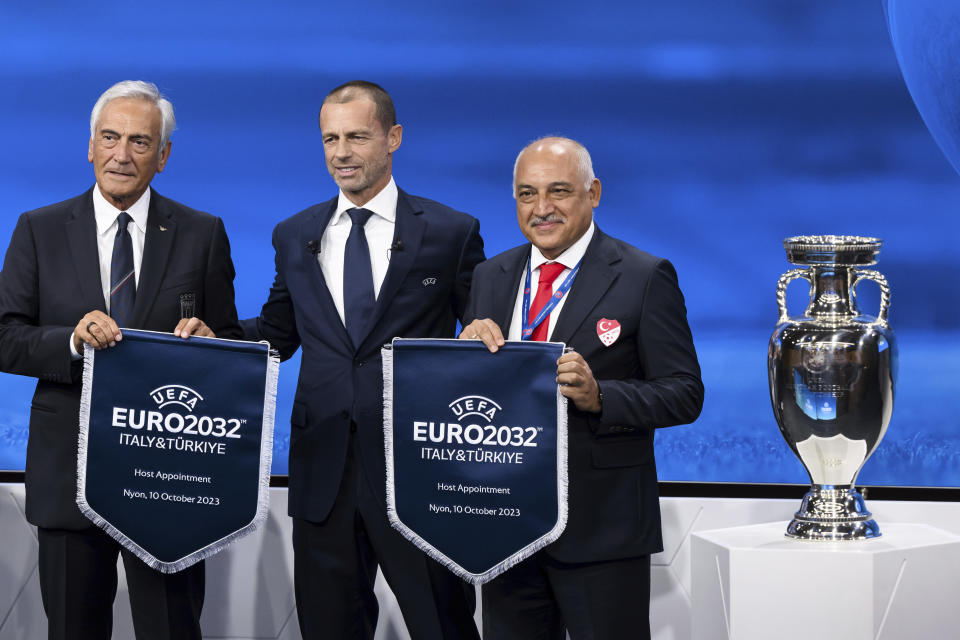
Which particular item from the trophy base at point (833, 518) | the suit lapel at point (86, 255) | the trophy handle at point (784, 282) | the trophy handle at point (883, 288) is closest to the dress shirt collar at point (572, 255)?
the trophy handle at point (784, 282)

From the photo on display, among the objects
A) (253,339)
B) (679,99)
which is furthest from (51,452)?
(679,99)

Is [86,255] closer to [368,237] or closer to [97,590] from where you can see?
[368,237]

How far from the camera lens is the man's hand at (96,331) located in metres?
2.71

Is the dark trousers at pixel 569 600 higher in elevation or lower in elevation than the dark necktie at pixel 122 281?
lower

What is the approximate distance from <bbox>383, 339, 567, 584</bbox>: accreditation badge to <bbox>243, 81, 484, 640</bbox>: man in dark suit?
0.54ft

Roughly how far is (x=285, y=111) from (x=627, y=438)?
2.14 meters

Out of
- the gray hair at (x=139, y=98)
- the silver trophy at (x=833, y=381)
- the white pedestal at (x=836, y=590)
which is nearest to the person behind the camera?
the white pedestal at (x=836, y=590)

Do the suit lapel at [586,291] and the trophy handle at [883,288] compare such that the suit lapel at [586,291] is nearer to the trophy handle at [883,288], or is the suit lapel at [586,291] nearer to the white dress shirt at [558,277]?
the white dress shirt at [558,277]

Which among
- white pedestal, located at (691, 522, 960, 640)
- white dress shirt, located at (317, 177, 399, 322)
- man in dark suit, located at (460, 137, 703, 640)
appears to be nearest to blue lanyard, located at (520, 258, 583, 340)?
man in dark suit, located at (460, 137, 703, 640)

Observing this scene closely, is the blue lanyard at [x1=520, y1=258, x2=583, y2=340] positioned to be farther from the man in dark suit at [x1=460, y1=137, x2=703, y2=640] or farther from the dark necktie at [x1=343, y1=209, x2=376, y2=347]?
the dark necktie at [x1=343, y1=209, x2=376, y2=347]

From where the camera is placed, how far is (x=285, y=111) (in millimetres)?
4156

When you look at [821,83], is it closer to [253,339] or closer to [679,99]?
[679,99]

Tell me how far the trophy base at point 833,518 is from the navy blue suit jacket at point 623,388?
34 centimetres

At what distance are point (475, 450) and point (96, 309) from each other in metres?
1.02
